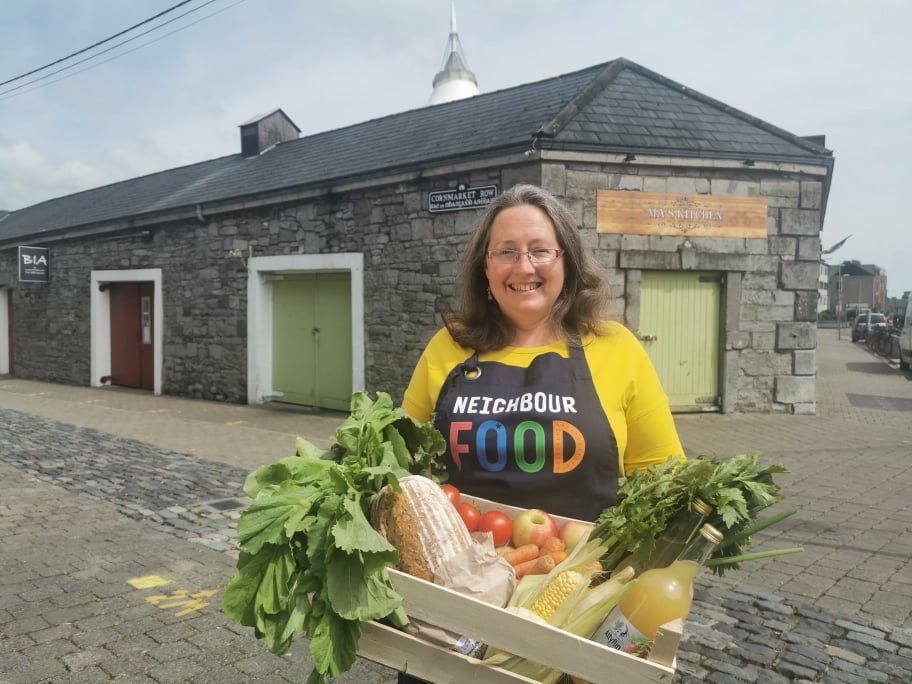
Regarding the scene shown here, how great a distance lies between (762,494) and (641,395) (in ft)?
2.12

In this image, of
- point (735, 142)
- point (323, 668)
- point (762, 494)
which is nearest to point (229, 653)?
point (323, 668)

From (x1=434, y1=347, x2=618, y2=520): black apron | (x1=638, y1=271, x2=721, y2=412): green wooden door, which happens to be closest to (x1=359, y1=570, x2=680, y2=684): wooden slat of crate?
(x1=434, y1=347, x2=618, y2=520): black apron

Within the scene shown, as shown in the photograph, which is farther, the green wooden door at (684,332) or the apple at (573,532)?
the green wooden door at (684,332)

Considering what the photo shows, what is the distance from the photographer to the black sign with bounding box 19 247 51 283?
16828 mm

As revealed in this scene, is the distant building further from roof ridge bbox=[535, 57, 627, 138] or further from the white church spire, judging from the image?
roof ridge bbox=[535, 57, 627, 138]

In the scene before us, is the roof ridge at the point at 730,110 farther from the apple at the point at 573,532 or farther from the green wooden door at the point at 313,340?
the apple at the point at 573,532

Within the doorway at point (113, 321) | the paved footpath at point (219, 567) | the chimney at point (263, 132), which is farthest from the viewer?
the chimney at point (263, 132)

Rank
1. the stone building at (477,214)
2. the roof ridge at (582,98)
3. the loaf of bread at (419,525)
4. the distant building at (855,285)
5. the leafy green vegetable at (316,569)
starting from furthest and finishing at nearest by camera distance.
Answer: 1. the distant building at (855,285)
2. the stone building at (477,214)
3. the roof ridge at (582,98)
4. the loaf of bread at (419,525)
5. the leafy green vegetable at (316,569)

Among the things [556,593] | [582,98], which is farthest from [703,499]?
[582,98]

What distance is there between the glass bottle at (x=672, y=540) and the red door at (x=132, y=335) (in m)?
15.3

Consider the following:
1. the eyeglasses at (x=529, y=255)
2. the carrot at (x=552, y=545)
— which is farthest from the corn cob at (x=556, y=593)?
the eyeglasses at (x=529, y=255)

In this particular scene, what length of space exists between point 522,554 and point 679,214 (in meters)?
9.01

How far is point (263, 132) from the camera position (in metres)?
16.2

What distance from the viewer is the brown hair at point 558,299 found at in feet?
7.26
